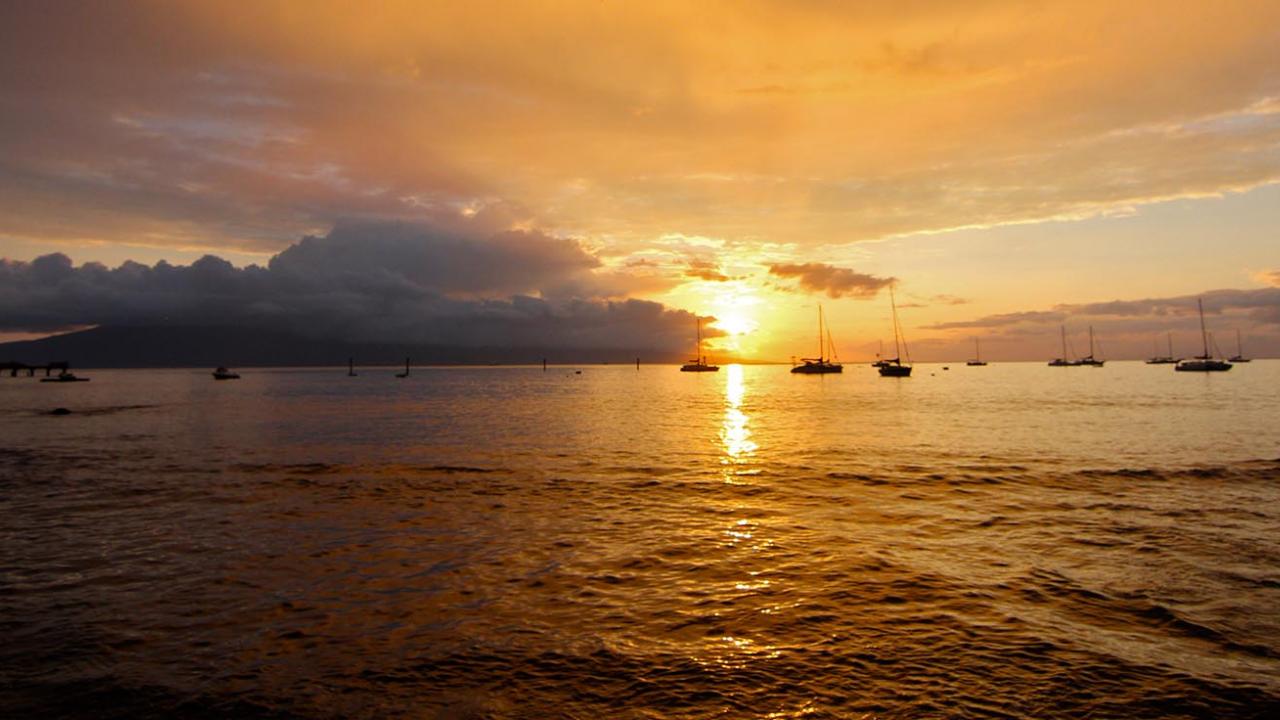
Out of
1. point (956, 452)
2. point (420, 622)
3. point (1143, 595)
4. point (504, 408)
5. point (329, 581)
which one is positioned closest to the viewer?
point (420, 622)

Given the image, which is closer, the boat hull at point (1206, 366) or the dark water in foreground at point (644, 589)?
the dark water in foreground at point (644, 589)

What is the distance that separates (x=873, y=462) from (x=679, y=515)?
695 inches

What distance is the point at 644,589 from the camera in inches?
583

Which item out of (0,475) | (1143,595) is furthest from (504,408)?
(1143,595)

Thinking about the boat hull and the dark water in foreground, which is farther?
the boat hull

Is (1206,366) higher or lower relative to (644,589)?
lower

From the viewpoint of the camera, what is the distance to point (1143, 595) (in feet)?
46.1

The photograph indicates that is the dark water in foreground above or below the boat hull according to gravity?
above

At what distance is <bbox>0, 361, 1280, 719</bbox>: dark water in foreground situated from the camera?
986 cm

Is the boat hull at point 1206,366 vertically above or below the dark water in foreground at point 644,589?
below

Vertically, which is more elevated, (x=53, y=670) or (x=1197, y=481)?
(x=53, y=670)

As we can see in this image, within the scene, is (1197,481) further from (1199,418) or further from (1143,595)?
(1199,418)

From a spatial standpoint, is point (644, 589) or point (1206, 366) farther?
point (1206, 366)

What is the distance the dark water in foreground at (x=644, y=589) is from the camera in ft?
32.3
